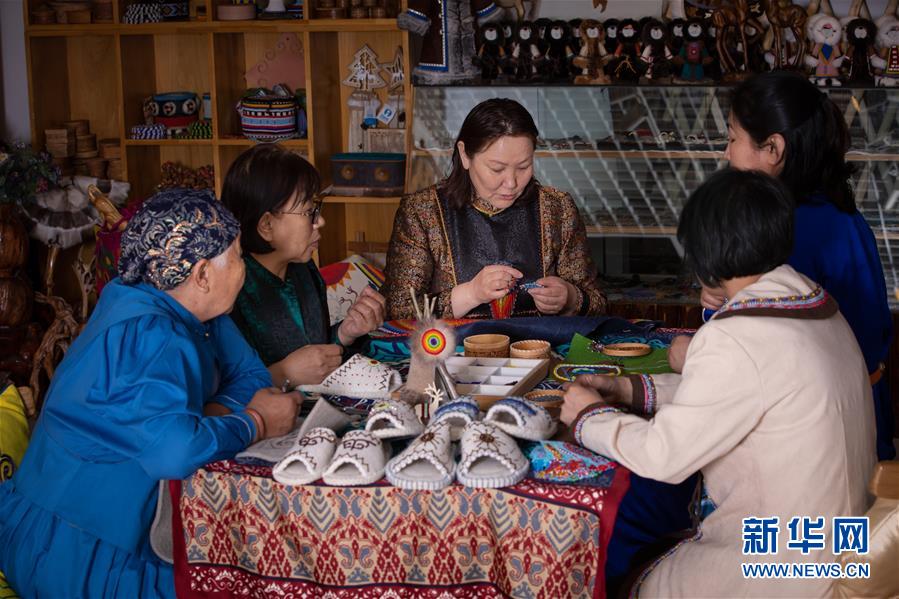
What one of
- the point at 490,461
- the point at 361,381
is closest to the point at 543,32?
the point at 361,381

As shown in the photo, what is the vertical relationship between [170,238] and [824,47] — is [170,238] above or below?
below

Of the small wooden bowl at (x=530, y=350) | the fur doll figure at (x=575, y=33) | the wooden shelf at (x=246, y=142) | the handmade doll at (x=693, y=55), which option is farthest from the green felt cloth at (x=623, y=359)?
the wooden shelf at (x=246, y=142)

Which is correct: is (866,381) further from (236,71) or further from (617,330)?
(236,71)

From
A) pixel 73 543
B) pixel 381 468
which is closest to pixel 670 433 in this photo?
pixel 381 468

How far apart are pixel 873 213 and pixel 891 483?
3.19 m

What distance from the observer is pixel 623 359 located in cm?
275

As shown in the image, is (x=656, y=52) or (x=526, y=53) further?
(x=526, y=53)

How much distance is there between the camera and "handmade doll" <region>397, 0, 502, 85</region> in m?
5.02

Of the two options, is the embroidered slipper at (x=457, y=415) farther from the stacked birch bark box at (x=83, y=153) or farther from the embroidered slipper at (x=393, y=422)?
the stacked birch bark box at (x=83, y=153)

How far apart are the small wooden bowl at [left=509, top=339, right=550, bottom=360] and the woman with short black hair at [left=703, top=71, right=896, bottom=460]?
0.43 m

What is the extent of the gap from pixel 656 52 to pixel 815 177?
2.39m

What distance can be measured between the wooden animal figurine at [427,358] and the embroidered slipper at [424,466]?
34 centimetres

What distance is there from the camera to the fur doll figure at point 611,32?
5074 millimetres

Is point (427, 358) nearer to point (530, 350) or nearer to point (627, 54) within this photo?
point (530, 350)
